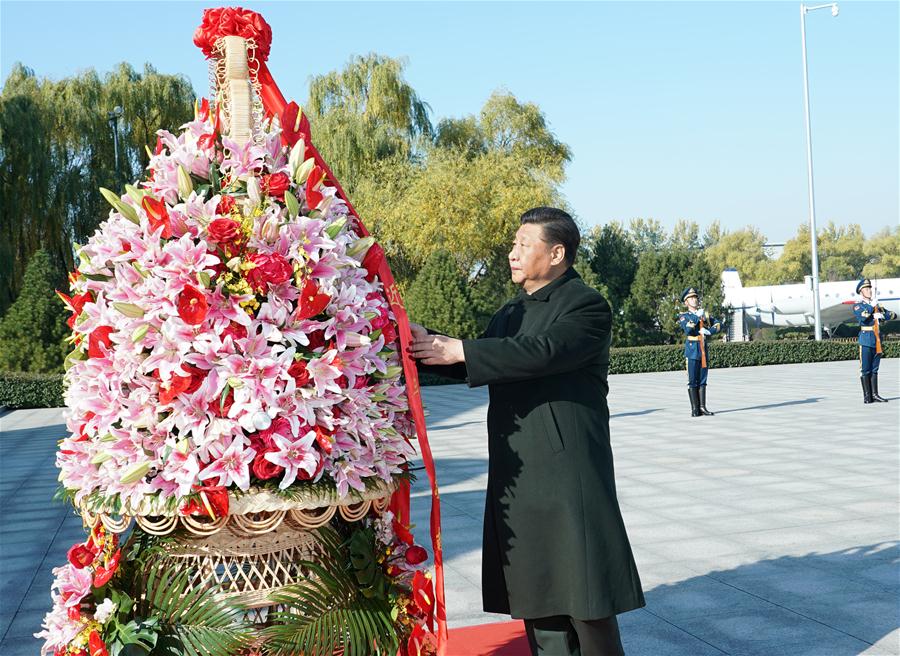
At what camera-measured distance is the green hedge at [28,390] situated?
56.9 feet

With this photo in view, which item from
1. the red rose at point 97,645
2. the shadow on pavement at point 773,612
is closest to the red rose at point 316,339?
the red rose at point 97,645

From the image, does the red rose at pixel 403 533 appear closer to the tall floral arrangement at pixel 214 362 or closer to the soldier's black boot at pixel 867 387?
the tall floral arrangement at pixel 214 362

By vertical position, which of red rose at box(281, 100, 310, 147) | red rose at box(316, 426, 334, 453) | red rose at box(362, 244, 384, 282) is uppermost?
red rose at box(281, 100, 310, 147)

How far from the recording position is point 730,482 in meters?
7.56

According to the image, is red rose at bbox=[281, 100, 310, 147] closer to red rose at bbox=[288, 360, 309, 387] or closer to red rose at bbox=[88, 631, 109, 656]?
red rose at bbox=[288, 360, 309, 387]

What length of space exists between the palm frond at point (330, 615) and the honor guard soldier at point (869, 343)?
41.4ft

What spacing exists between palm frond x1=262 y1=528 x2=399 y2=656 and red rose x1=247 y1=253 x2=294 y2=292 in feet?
2.52

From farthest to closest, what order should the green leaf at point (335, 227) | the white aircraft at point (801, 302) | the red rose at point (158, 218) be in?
the white aircraft at point (801, 302)
the green leaf at point (335, 227)
the red rose at point (158, 218)

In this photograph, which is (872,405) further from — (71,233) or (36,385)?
(71,233)

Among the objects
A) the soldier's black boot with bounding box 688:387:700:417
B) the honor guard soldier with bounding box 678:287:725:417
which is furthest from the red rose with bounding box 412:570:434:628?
the soldier's black boot with bounding box 688:387:700:417

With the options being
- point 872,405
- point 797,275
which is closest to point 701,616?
point 872,405

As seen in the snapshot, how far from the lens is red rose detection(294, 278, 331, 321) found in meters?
2.24

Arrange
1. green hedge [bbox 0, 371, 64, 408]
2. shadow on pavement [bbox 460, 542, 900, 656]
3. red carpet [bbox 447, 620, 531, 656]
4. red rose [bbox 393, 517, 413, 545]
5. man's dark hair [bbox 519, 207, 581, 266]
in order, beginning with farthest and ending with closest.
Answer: green hedge [bbox 0, 371, 64, 408], shadow on pavement [bbox 460, 542, 900, 656], red carpet [bbox 447, 620, 531, 656], man's dark hair [bbox 519, 207, 581, 266], red rose [bbox 393, 517, 413, 545]

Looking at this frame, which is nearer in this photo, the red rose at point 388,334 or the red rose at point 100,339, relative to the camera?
the red rose at point 100,339
